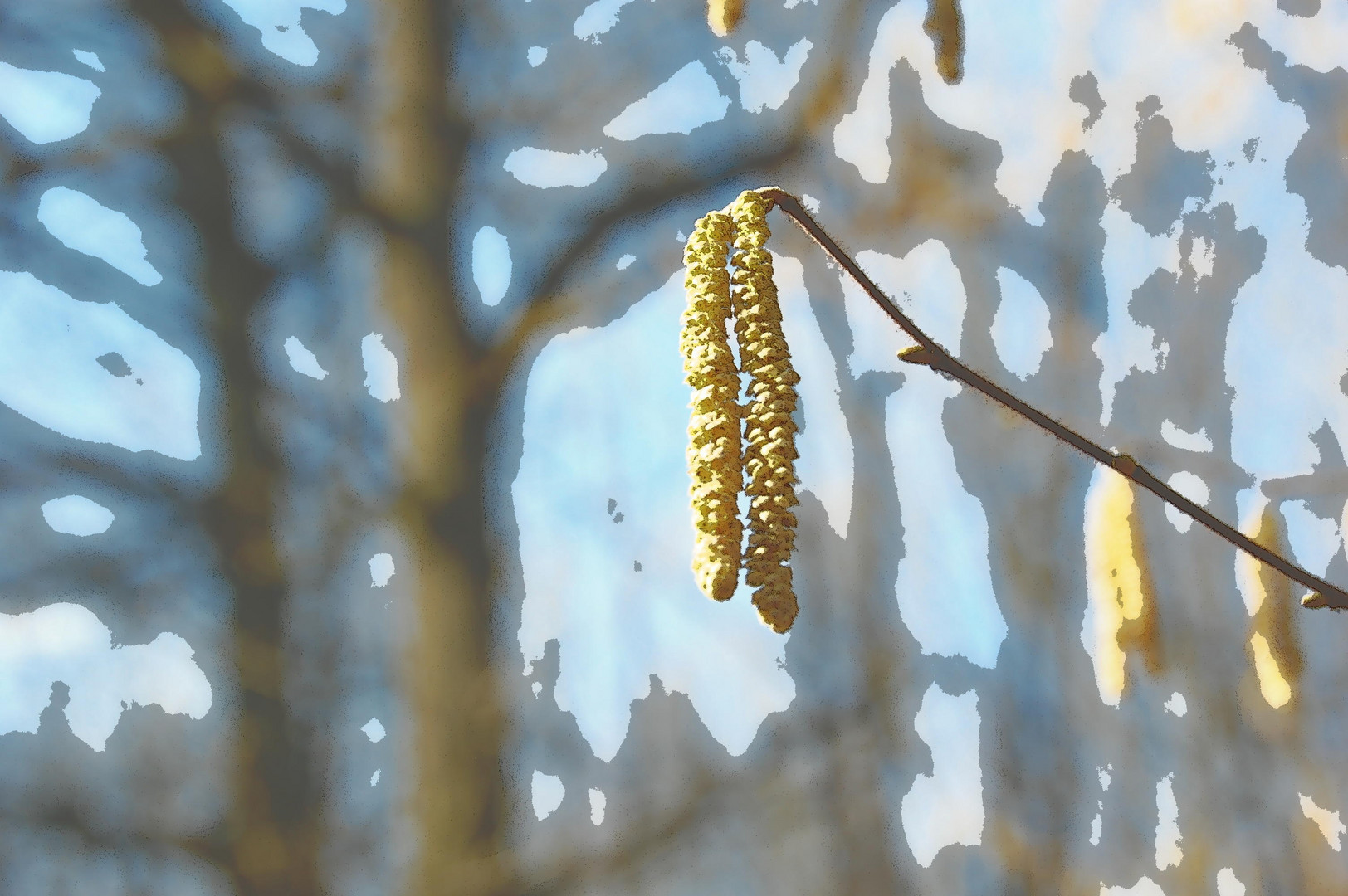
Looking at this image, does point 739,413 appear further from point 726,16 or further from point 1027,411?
point 726,16

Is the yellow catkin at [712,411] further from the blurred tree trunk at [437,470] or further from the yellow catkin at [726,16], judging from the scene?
the blurred tree trunk at [437,470]

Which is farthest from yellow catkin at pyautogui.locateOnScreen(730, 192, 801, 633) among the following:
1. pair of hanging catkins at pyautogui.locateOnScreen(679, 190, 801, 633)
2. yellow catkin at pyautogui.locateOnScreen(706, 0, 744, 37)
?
yellow catkin at pyautogui.locateOnScreen(706, 0, 744, 37)

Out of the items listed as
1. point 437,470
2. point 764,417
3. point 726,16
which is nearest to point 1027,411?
point 764,417

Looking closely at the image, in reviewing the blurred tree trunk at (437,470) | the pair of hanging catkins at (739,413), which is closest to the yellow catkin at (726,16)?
the pair of hanging catkins at (739,413)

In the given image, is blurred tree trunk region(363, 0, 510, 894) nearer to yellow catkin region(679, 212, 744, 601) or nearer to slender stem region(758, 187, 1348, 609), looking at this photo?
yellow catkin region(679, 212, 744, 601)

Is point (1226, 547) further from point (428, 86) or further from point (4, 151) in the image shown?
point (4, 151)

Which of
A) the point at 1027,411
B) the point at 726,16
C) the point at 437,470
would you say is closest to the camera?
the point at 1027,411

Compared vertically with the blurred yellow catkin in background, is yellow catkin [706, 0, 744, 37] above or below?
above

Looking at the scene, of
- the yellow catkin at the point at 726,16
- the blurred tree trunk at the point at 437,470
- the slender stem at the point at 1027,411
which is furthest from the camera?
the blurred tree trunk at the point at 437,470
